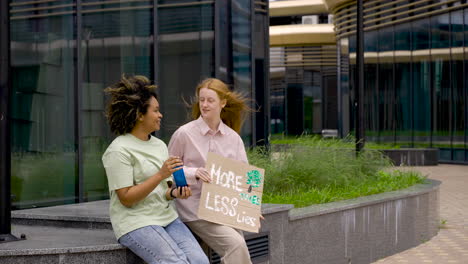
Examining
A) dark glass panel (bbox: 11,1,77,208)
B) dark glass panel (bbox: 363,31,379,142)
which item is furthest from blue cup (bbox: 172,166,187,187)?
dark glass panel (bbox: 363,31,379,142)

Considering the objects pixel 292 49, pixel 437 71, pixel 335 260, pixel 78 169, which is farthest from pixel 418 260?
pixel 292 49

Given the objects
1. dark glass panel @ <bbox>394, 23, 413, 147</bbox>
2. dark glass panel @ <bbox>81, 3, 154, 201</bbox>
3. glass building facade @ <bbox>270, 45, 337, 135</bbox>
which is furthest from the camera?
glass building facade @ <bbox>270, 45, 337, 135</bbox>

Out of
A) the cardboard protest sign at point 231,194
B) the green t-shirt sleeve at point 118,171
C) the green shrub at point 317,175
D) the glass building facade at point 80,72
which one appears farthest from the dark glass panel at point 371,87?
the green t-shirt sleeve at point 118,171

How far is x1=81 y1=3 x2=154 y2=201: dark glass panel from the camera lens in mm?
10289

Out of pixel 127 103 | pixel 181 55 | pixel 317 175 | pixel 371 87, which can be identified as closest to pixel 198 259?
pixel 127 103

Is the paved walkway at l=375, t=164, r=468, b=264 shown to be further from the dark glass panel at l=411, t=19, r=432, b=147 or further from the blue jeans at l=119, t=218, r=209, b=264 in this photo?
the dark glass panel at l=411, t=19, r=432, b=147

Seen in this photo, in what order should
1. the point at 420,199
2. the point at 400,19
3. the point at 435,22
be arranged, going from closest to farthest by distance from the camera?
the point at 420,199, the point at 435,22, the point at 400,19

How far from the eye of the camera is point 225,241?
5211mm

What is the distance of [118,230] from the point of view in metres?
4.79

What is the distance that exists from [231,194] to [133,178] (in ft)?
2.42

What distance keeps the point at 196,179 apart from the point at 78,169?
17.5 feet

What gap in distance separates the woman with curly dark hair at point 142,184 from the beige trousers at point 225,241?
0.27 metres

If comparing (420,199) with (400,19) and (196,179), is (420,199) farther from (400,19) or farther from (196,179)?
(400,19)

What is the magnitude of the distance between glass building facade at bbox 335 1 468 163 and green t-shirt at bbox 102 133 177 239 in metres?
25.4
